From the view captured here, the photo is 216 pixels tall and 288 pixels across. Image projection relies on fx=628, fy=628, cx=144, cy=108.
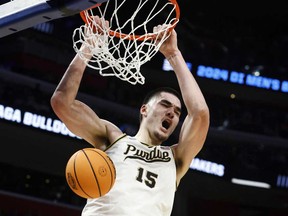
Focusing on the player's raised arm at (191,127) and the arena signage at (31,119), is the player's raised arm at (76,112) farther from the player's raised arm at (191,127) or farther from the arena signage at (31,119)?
the arena signage at (31,119)

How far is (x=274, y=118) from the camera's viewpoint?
17734mm

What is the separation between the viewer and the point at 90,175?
136 inches

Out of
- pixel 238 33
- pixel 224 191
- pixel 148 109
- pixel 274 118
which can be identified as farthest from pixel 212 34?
pixel 148 109

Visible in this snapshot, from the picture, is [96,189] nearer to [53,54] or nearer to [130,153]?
[130,153]

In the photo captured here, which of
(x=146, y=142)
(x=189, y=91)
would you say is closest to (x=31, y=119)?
(x=146, y=142)

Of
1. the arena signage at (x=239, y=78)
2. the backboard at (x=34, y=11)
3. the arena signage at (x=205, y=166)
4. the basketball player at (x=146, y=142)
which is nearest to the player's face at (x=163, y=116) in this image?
the basketball player at (x=146, y=142)

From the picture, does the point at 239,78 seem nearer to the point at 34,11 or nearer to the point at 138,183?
the point at 138,183

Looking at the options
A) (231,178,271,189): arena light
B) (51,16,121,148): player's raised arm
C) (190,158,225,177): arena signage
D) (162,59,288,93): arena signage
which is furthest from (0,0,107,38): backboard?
(162,59,288,93): arena signage

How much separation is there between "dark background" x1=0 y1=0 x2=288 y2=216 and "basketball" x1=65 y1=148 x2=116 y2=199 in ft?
35.4

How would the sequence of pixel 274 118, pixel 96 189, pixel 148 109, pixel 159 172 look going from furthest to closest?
pixel 274 118, pixel 148 109, pixel 159 172, pixel 96 189

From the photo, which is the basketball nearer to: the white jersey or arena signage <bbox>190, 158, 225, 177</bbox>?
the white jersey

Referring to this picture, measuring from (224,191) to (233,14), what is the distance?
644cm

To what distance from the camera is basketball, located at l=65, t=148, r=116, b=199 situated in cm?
344

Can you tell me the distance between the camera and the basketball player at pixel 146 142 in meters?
3.71
